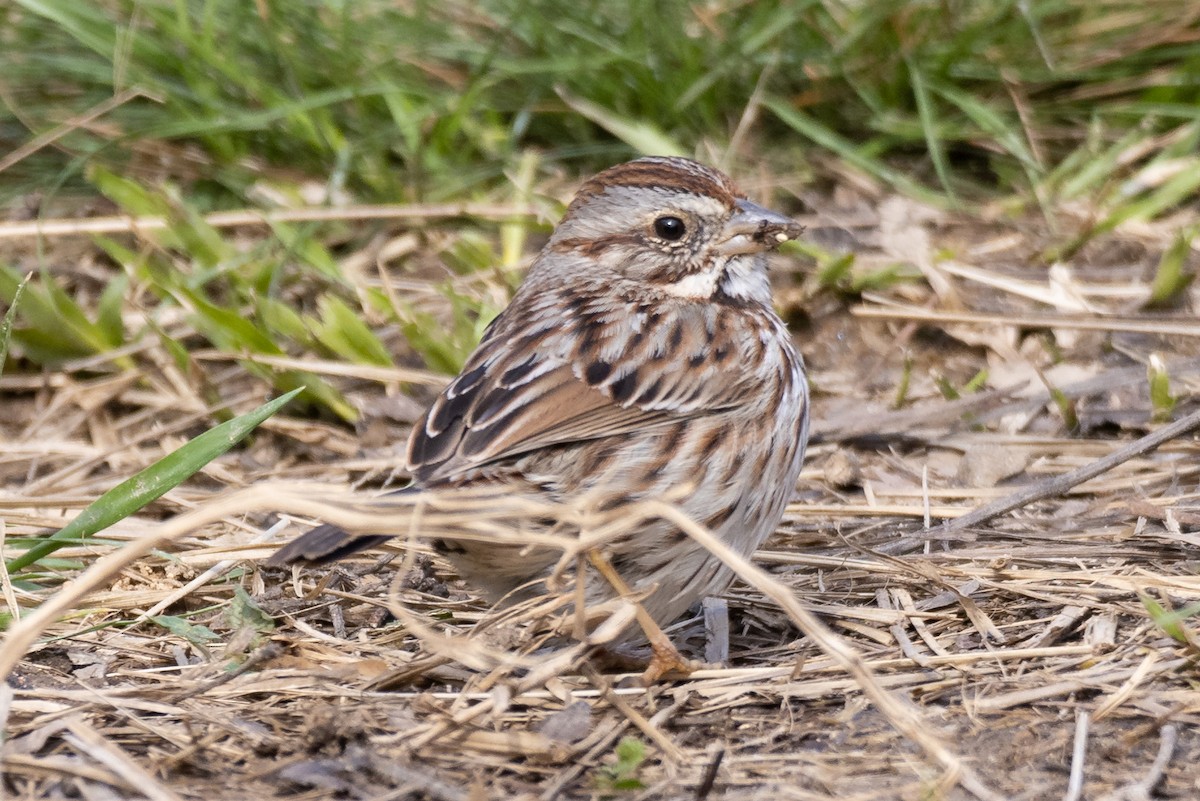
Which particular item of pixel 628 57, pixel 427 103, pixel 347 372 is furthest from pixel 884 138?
pixel 347 372

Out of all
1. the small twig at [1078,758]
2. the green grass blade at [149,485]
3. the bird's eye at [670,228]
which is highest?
the bird's eye at [670,228]

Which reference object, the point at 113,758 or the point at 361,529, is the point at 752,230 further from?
the point at 113,758

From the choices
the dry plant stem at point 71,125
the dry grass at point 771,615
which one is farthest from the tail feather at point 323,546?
the dry plant stem at point 71,125

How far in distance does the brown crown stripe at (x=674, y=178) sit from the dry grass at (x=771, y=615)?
91 centimetres

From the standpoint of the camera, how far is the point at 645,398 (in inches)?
137

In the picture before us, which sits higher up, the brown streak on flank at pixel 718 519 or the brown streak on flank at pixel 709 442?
the brown streak on flank at pixel 709 442

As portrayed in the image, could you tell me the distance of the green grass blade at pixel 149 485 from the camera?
3475mm

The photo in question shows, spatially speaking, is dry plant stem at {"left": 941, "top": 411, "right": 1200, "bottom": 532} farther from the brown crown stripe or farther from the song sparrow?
the brown crown stripe

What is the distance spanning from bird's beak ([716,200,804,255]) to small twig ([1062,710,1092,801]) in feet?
4.66

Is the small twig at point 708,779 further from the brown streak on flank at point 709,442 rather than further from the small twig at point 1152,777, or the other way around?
the brown streak on flank at point 709,442

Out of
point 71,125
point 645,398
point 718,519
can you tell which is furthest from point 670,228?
point 71,125

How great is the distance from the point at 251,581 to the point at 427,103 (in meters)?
2.59

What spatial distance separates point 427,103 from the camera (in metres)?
5.88

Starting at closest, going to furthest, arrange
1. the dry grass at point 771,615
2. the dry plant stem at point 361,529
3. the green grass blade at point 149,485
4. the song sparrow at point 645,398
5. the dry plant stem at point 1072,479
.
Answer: the dry plant stem at point 361,529 → the dry grass at point 771,615 → the song sparrow at point 645,398 → the green grass blade at point 149,485 → the dry plant stem at point 1072,479
